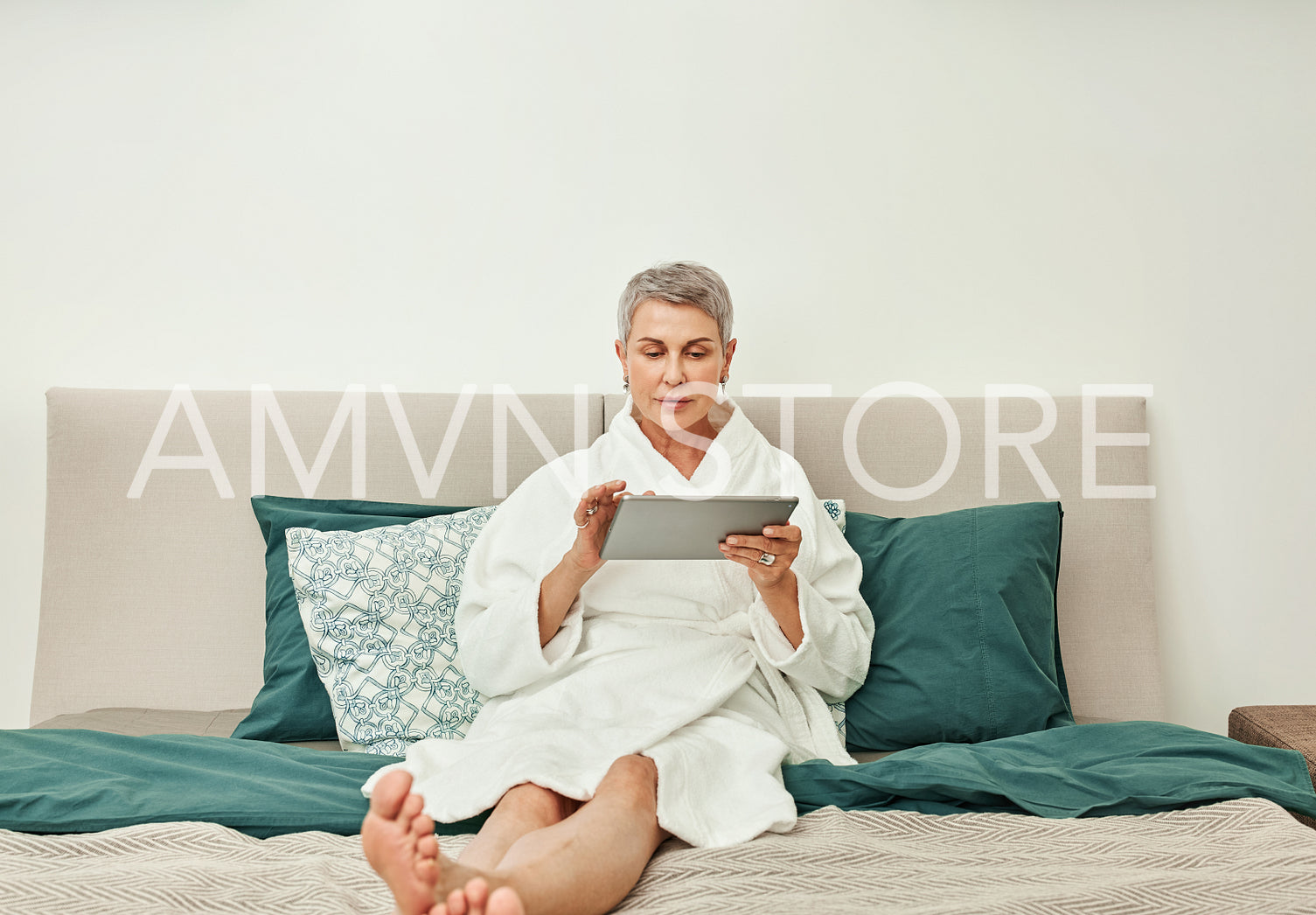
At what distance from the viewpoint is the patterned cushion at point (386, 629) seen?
1.68 meters

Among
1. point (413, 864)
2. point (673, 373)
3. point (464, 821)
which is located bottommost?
point (464, 821)

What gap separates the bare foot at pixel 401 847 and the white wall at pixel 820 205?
4.76 ft

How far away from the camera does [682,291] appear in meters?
1.72

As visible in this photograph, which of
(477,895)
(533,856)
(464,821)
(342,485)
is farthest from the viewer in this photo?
(342,485)

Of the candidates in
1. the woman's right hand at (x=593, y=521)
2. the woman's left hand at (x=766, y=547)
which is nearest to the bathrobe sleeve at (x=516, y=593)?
the woman's right hand at (x=593, y=521)

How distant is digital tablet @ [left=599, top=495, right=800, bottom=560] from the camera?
4.34ft

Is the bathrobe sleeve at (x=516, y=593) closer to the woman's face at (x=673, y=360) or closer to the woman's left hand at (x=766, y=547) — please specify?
the woman's face at (x=673, y=360)

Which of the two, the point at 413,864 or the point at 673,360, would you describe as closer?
the point at 413,864

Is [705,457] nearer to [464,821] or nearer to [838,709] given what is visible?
[838,709]

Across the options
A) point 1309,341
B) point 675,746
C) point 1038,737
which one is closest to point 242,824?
point 675,746

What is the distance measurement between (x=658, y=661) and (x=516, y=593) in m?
0.28

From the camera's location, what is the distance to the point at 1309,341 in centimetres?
226

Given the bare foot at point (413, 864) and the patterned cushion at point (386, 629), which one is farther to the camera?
the patterned cushion at point (386, 629)

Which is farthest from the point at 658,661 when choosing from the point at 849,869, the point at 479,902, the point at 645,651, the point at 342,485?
the point at 342,485
